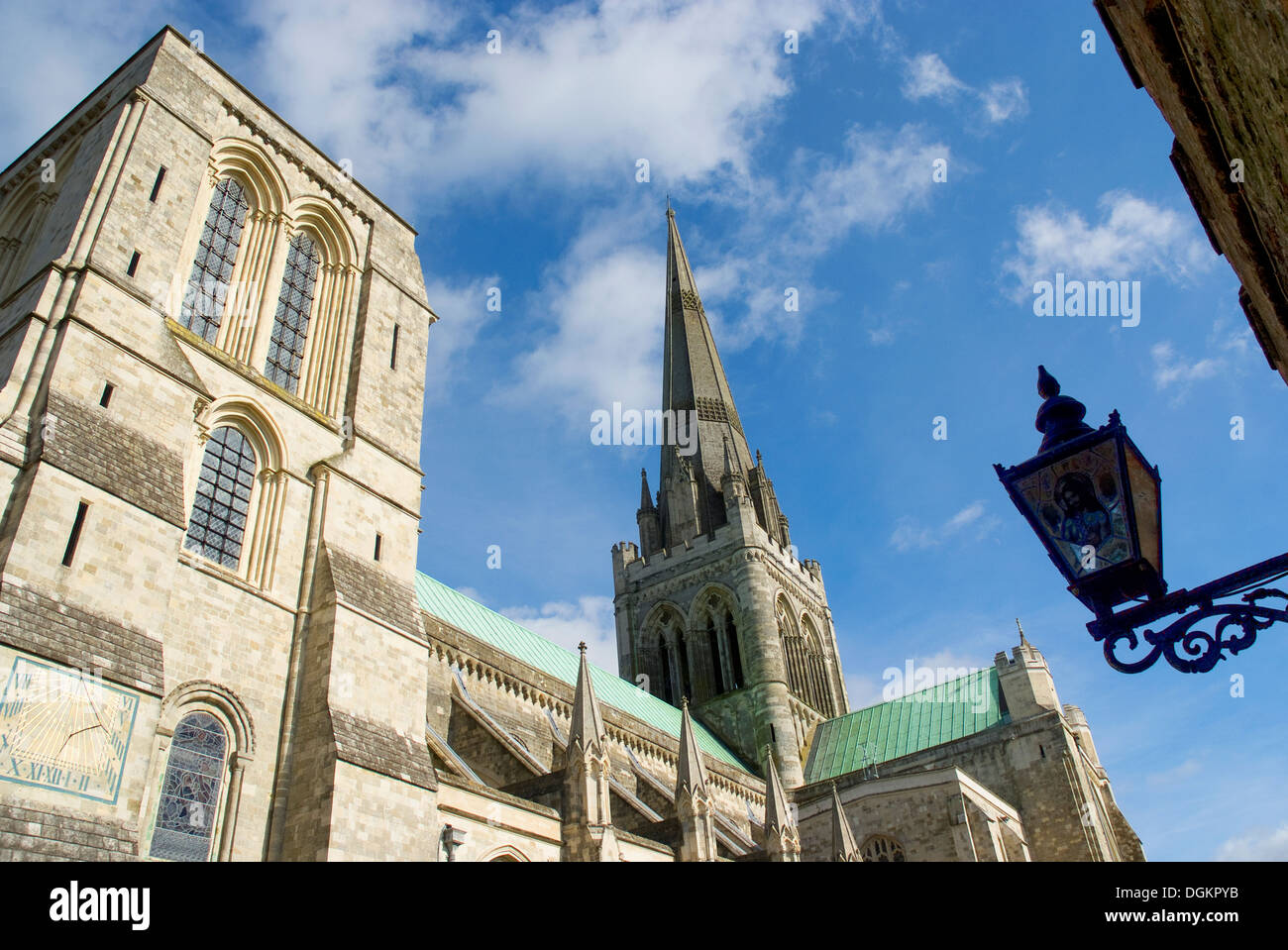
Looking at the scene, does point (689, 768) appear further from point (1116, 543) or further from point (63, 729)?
point (1116, 543)

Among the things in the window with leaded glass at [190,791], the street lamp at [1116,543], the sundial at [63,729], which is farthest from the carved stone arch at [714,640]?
the street lamp at [1116,543]

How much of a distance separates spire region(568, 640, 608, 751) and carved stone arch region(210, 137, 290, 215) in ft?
35.5

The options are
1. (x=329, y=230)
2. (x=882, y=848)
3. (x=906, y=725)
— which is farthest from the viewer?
(x=906, y=725)

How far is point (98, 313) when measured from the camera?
12.0 m

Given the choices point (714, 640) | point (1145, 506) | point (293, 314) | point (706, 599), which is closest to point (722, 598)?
point (706, 599)

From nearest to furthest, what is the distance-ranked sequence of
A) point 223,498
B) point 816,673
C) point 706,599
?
point 223,498, point 706,599, point 816,673

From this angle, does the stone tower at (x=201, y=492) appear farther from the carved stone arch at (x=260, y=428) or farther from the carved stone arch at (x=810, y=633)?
the carved stone arch at (x=810, y=633)

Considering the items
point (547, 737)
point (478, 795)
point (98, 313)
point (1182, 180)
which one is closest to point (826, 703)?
point (547, 737)

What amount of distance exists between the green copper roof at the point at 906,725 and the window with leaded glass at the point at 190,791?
28.8 meters

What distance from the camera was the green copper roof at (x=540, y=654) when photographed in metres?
24.7

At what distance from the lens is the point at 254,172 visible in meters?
16.6

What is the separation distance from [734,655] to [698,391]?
1522 cm

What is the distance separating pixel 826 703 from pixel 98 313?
36147mm
